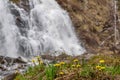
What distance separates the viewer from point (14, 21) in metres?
20.5

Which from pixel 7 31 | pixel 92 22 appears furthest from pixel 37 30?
pixel 92 22

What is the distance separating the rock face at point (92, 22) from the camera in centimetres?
2338

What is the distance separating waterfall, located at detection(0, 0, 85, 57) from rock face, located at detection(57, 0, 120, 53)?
58cm

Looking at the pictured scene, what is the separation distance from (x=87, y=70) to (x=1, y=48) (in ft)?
46.1

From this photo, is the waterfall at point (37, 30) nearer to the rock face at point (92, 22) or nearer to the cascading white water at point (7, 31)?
the cascading white water at point (7, 31)

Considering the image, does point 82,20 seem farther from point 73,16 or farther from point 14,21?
point 14,21

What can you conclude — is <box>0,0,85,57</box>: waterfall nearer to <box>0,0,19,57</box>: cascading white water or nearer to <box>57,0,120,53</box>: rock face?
<box>0,0,19,57</box>: cascading white water

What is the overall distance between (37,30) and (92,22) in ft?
16.5

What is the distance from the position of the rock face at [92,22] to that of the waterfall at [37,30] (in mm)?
576

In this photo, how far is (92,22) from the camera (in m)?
25.0

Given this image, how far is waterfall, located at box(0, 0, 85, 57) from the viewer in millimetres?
19641

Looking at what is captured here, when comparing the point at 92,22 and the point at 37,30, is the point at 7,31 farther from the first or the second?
the point at 92,22

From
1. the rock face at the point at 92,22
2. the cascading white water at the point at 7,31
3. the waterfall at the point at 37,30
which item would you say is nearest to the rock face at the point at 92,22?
the rock face at the point at 92,22

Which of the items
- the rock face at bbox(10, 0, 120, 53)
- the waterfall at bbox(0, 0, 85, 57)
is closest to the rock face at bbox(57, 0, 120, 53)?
the rock face at bbox(10, 0, 120, 53)
